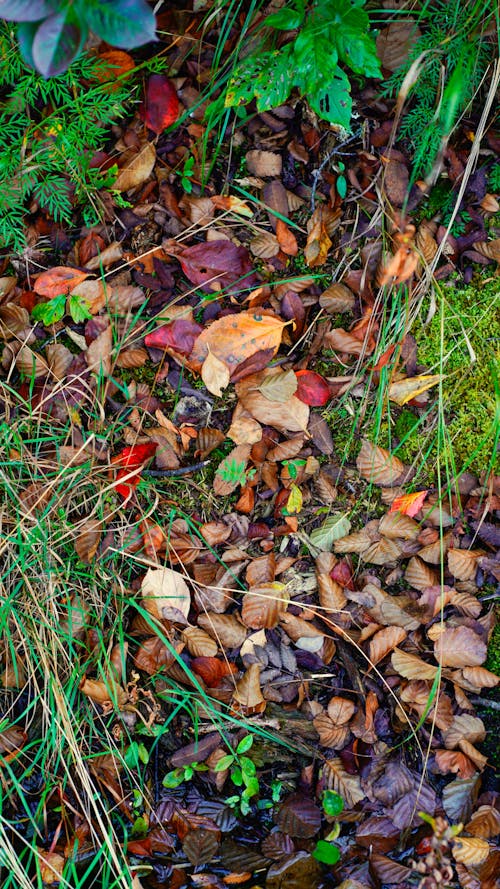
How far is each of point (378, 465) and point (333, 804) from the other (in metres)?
1.03

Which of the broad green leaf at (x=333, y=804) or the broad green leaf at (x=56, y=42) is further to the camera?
the broad green leaf at (x=333, y=804)

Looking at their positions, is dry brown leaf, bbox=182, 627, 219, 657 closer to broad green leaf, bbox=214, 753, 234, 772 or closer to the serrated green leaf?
broad green leaf, bbox=214, 753, 234, 772

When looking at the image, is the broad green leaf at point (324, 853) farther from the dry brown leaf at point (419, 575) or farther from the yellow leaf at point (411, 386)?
the yellow leaf at point (411, 386)

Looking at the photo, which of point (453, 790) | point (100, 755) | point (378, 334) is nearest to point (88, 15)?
point (378, 334)

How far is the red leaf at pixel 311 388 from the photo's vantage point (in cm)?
206

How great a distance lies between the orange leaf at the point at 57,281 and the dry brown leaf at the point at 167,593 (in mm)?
910

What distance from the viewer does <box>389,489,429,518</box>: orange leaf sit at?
6.79 ft

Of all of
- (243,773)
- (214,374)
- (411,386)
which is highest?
(214,374)

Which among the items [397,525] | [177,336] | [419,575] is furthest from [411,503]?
[177,336]

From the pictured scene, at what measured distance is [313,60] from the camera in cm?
174

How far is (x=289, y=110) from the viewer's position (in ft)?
6.74

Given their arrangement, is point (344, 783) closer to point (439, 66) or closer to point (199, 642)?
point (199, 642)

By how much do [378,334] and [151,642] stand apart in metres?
1.17

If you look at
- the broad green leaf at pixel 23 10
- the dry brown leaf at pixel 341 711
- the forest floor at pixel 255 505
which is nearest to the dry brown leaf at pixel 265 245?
the forest floor at pixel 255 505
